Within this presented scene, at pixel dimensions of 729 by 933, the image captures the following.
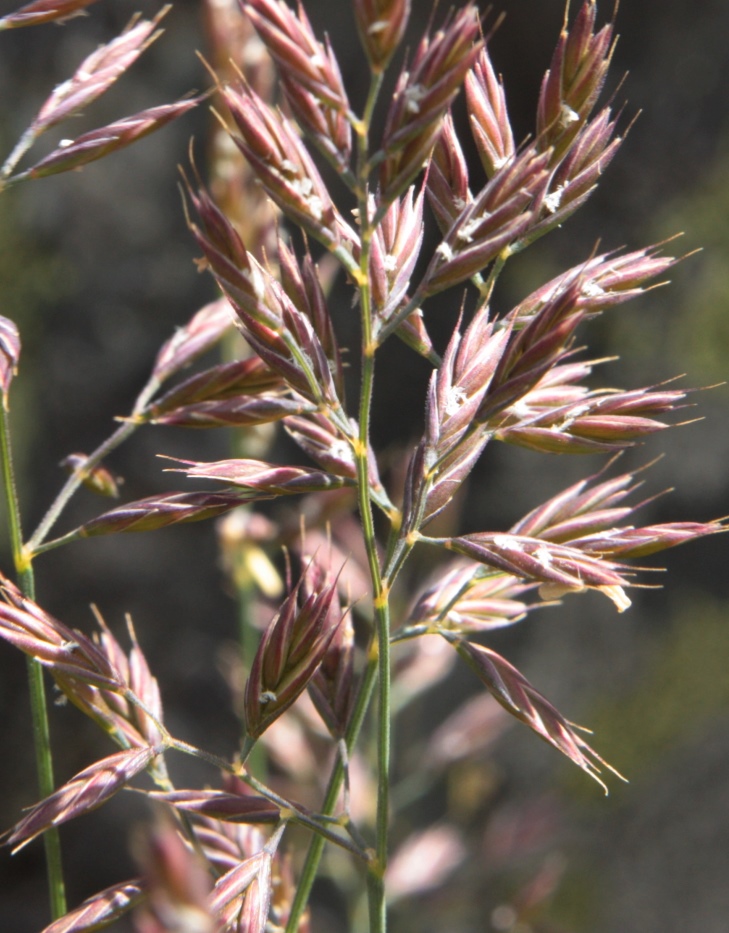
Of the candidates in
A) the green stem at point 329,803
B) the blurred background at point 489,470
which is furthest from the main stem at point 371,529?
the blurred background at point 489,470

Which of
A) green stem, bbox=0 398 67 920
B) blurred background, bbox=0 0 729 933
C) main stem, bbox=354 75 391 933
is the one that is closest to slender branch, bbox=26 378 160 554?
green stem, bbox=0 398 67 920

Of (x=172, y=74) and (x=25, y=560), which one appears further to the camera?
(x=172, y=74)

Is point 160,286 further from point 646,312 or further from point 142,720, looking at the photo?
point 142,720

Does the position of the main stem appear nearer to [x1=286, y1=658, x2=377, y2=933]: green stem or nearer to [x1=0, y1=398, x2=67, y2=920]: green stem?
[x1=286, y1=658, x2=377, y2=933]: green stem

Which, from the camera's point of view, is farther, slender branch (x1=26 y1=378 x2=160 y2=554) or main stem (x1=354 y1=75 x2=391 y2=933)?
slender branch (x1=26 y1=378 x2=160 y2=554)

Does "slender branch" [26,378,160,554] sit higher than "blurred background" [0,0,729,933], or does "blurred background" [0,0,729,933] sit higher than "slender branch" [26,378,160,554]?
"slender branch" [26,378,160,554]

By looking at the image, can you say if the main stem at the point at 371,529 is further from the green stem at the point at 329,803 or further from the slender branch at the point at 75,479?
the slender branch at the point at 75,479

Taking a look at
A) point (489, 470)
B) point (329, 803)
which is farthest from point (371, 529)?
point (489, 470)

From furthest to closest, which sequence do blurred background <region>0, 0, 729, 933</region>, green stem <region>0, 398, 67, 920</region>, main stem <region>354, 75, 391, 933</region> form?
blurred background <region>0, 0, 729, 933</region>, green stem <region>0, 398, 67, 920</region>, main stem <region>354, 75, 391, 933</region>

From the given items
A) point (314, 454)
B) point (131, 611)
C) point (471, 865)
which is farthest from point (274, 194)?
point (471, 865)
